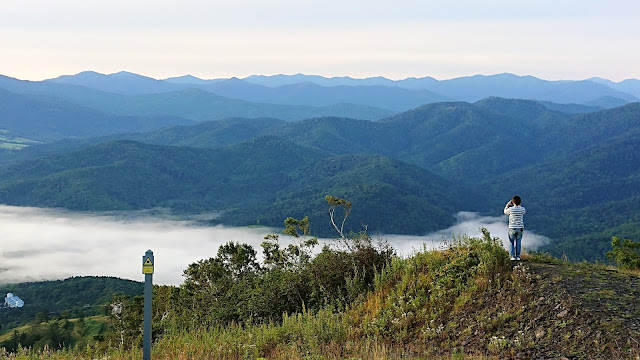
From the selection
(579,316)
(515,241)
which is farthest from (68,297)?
(579,316)

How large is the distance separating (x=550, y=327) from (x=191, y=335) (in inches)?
256

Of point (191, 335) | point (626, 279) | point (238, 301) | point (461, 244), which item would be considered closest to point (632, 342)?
point (626, 279)

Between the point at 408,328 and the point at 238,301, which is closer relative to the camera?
the point at 408,328

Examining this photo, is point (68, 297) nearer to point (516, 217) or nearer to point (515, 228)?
point (516, 217)

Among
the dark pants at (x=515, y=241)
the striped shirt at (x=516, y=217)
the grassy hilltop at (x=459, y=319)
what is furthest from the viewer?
the striped shirt at (x=516, y=217)

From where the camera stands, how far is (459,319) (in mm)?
9805

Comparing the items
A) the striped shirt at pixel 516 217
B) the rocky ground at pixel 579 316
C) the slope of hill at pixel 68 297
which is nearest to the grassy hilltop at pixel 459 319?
the rocky ground at pixel 579 316

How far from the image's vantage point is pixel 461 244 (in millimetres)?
12188

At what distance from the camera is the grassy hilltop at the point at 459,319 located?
859cm

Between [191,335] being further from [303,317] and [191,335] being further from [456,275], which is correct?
[456,275]

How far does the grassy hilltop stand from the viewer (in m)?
8.59

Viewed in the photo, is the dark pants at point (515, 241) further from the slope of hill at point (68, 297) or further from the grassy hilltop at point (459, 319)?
the slope of hill at point (68, 297)

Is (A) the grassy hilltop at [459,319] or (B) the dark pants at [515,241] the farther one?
(B) the dark pants at [515,241]

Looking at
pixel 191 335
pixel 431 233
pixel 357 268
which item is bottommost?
pixel 431 233
